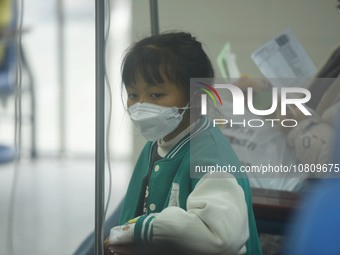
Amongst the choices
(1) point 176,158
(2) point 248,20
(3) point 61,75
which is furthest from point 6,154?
(1) point 176,158

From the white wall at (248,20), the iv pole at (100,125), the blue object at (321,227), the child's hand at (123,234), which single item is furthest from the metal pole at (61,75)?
the blue object at (321,227)

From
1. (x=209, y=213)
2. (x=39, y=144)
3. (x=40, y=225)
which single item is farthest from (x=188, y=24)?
(x=39, y=144)

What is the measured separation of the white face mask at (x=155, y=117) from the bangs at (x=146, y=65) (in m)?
0.04

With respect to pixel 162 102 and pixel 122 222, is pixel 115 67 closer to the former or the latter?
pixel 162 102

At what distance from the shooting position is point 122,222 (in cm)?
94

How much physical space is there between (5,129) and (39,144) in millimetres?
242

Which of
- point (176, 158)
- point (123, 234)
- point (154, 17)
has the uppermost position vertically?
point (154, 17)

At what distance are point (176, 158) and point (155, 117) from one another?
0.08m

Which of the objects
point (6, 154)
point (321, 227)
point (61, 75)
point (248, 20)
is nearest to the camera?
point (321, 227)

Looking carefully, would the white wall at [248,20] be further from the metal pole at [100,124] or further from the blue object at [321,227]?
the blue object at [321,227]

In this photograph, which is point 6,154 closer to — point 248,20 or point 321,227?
point 248,20

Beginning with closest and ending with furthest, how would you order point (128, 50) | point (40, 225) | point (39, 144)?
point (128, 50) → point (40, 225) → point (39, 144)

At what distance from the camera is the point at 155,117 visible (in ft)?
2.89

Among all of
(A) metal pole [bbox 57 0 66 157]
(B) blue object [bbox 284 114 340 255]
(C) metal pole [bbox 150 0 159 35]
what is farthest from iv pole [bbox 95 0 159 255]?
(A) metal pole [bbox 57 0 66 157]
